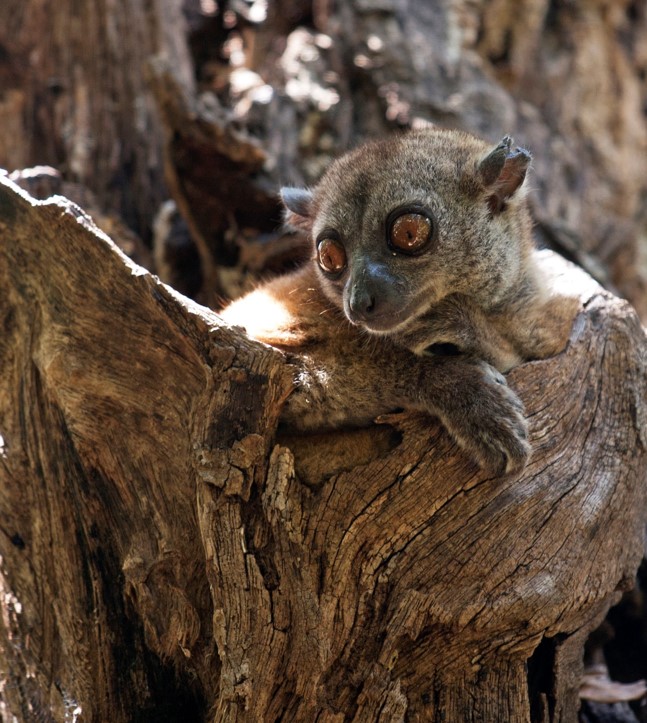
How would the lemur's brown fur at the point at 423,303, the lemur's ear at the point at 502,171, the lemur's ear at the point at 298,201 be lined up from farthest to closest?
the lemur's ear at the point at 298,201 < the lemur's ear at the point at 502,171 < the lemur's brown fur at the point at 423,303

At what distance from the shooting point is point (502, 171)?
11.8 ft

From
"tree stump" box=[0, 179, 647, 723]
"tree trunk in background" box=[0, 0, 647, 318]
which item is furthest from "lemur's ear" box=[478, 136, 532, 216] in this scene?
"tree trunk in background" box=[0, 0, 647, 318]

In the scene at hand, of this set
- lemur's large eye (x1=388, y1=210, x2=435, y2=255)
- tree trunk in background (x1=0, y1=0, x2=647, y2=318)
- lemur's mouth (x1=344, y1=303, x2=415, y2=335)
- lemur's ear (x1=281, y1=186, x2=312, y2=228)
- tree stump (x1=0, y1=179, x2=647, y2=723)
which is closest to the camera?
tree stump (x1=0, y1=179, x2=647, y2=723)

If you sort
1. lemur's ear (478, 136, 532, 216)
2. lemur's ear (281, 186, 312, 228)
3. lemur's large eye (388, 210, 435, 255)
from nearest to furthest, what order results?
lemur's large eye (388, 210, 435, 255) < lemur's ear (478, 136, 532, 216) < lemur's ear (281, 186, 312, 228)

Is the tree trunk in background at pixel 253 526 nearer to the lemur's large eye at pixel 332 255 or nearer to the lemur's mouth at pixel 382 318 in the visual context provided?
the lemur's mouth at pixel 382 318

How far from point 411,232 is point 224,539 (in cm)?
147

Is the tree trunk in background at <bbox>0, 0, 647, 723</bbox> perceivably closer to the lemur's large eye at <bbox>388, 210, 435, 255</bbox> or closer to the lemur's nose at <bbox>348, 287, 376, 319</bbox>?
the lemur's nose at <bbox>348, 287, 376, 319</bbox>

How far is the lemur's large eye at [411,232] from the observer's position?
338cm

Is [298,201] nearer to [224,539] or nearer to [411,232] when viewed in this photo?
[411,232]

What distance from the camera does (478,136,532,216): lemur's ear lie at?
352 centimetres

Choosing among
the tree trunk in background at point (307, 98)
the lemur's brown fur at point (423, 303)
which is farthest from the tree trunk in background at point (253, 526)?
the tree trunk in background at point (307, 98)

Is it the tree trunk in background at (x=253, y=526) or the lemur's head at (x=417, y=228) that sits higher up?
the lemur's head at (x=417, y=228)

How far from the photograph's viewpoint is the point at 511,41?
7.15m

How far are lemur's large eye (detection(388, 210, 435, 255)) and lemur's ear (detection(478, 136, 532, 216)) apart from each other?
15.3 inches
